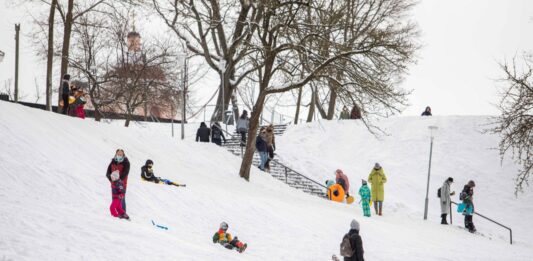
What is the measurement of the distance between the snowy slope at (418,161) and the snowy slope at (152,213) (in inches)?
142

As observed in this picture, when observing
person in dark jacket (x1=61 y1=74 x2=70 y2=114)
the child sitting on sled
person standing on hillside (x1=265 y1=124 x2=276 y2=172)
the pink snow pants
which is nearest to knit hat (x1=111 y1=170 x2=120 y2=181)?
the pink snow pants

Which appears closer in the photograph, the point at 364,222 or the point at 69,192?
the point at 69,192

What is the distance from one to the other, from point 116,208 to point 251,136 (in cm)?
893

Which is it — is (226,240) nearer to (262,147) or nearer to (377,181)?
(377,181)

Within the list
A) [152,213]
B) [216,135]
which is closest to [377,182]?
[152,213]

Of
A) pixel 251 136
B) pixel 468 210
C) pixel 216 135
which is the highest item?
pixel 251 136

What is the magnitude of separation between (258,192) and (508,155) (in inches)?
603

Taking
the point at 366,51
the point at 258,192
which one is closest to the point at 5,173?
the point at 258,192

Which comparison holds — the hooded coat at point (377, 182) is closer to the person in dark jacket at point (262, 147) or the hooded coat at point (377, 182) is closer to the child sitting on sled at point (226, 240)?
the person in dark jacket at point (262, 147)

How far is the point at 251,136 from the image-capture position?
61.0 feet

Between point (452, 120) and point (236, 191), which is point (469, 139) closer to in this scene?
point (452, 120)

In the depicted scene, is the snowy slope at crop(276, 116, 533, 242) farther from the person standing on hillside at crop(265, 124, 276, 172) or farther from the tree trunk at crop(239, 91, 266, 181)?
the tree trunk at crop(239, 91, 266, 181)

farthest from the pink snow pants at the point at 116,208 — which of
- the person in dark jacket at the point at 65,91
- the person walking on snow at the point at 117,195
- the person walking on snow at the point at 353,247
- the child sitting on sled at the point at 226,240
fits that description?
the person in dark jacket at the point at 65,91

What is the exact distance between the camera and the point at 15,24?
30984mm
